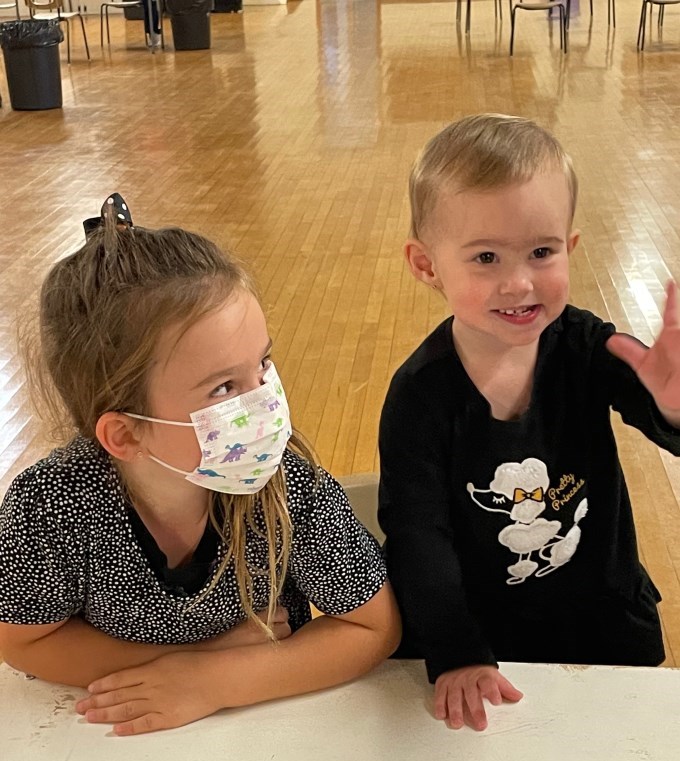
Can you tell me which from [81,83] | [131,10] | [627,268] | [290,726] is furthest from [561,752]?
[131,10]

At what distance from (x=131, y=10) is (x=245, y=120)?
24.5 ft

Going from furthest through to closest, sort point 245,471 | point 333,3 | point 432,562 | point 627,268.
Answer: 1. point 333,3
2. point 627,268
3. point 432,562
4. point 245,471

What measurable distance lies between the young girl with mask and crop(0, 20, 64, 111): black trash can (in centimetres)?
894

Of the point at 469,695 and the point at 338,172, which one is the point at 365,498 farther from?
the point at 338,172

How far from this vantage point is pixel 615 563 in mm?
1629

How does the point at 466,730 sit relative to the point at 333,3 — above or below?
above

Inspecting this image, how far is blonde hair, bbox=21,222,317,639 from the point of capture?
1.26 meters

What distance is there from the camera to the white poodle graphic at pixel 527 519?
59.1 inches

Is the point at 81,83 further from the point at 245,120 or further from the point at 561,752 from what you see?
the point at 561,752

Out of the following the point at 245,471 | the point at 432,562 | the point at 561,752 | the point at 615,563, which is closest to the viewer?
the point at 561,752

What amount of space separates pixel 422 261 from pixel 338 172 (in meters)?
6.01

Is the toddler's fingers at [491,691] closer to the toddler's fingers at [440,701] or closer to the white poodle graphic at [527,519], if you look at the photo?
the toddler's fingers at [440,701]

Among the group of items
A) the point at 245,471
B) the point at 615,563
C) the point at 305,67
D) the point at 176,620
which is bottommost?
the point at 305,67

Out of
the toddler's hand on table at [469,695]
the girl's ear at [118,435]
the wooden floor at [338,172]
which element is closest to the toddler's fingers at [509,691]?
the toddler's hand on table at [469,695]
